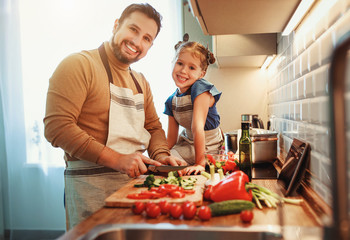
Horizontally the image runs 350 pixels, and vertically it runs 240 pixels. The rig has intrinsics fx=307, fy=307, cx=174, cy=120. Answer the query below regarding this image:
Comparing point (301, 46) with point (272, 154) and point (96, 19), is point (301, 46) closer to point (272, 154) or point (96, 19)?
point (272, 154)

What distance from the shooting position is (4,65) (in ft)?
9.05

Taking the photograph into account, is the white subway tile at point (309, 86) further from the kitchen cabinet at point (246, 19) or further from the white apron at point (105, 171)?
the white apron at point (105, 171)

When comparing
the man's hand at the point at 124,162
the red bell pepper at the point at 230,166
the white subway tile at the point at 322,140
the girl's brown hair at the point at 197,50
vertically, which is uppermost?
the girl's brown hair at the point at 197,50

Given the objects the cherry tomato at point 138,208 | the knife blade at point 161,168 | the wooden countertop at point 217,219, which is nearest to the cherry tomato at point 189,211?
the wooden countertop at point 217,219

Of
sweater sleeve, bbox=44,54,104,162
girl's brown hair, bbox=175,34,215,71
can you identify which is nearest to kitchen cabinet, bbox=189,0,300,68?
girl's brown hair, bbox=175,34,215,71

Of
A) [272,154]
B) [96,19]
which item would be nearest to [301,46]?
[272,154]

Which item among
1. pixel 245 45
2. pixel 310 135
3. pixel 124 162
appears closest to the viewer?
pixel 310 135

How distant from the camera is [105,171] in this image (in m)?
1.41

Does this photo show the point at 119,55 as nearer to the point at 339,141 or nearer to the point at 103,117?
the point at 103,117

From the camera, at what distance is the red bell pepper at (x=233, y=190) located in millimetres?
921

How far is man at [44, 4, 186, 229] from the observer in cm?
126

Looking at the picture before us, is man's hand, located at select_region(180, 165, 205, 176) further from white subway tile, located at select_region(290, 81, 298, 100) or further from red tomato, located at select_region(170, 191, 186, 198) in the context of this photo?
white subway tile, located at select_region(290, 81, 298, 100)

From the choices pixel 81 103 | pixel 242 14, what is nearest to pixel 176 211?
pixel 81 103

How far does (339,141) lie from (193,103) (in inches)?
54.8
